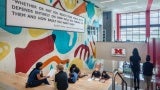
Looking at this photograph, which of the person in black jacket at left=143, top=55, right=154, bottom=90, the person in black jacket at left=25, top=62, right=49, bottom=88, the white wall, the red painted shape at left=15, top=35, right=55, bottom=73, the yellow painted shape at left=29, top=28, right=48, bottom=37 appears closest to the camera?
the person in black jacket at left=25, top=62, right=49, bottom=88

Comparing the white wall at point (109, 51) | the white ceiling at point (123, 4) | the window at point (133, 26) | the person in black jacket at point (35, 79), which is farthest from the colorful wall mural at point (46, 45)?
the window at point (133, 26)

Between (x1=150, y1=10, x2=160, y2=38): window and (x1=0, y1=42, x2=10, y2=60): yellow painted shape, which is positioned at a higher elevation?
(x1=150, y1=10, x2=160, y2=38): window

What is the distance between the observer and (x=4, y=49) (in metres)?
5.17

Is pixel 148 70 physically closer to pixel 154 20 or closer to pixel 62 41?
pixel 62 41

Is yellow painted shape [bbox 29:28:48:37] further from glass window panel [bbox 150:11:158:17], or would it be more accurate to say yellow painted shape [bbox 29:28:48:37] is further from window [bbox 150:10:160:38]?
glass window panel [bbox 150:11:158:17]

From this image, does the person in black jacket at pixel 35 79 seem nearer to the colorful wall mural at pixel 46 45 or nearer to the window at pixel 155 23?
the colorful wall mural at pixel 46 45

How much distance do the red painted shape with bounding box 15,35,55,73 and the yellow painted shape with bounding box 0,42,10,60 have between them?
1.16ft

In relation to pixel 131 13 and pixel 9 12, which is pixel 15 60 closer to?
pixel 9 12

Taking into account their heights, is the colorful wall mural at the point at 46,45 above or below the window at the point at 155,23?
below

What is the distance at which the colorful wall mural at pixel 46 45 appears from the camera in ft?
17.4

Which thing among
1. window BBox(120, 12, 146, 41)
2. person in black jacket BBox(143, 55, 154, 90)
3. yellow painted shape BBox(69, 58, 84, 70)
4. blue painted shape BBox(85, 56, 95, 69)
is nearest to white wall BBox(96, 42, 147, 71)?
blue painted shape BBox(85, 56, 95, 69)

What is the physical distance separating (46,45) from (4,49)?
6.60 ft

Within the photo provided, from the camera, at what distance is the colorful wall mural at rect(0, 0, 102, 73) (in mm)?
5301

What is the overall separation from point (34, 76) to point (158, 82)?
4.38 metres
